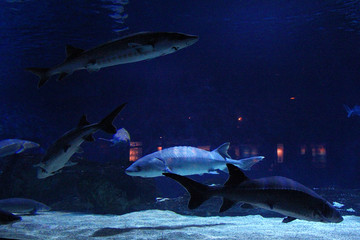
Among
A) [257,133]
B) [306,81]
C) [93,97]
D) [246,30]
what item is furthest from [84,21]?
[306,81]

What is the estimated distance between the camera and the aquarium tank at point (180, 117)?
3.29m

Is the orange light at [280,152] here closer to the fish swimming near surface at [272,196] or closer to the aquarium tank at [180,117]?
the aquarium tank at [180,117]

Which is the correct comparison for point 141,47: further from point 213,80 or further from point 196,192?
point 213,80

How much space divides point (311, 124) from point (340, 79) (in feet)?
14.1

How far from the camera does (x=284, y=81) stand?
62.0ft

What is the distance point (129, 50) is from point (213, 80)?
1636 centimetres

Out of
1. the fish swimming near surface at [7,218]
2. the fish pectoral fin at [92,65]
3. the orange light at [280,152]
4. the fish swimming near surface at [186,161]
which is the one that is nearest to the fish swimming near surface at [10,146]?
the fish swimming near surface at [186,161]

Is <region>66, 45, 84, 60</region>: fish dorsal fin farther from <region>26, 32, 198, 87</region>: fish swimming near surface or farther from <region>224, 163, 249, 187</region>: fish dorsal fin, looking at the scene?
<region>224, 163, 249, 187</region>: fish dorsal fin

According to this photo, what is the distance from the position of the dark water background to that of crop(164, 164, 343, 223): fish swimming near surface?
9.33m

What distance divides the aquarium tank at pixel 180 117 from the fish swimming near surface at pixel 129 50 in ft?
0.06

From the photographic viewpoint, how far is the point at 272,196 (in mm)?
2826

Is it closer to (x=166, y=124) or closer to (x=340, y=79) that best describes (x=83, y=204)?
(x=166, y=124)

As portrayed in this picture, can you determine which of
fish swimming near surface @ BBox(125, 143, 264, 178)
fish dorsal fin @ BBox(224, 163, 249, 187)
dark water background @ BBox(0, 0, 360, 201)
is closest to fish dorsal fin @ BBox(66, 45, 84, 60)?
fish dorsal fin @ BBox(224, 163, 249, 187)

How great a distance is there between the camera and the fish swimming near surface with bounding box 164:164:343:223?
2.75 metres
